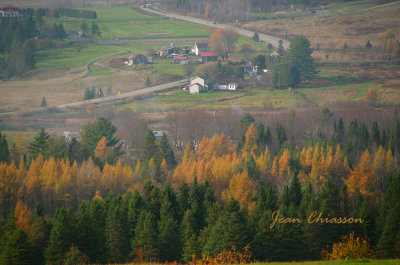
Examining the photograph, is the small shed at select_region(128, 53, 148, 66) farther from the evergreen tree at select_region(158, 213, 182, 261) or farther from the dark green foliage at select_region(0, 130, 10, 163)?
the evergreen tree at select_region(158, 213, 182, 261)

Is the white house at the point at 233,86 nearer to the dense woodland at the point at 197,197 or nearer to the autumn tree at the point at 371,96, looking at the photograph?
the autumn tree at the point at 371,96

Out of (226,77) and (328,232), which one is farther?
(226,77)

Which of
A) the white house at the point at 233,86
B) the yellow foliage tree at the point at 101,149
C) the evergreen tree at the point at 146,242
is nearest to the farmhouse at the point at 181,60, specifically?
the white house at the point at 233,86

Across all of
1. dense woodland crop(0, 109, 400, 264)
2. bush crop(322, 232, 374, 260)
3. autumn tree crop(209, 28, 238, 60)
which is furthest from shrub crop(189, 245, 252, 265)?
autumn tree crop(209, 28, 238, 60)

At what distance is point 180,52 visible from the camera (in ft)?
320

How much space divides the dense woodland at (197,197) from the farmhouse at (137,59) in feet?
111

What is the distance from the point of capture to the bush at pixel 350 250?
2610 cm

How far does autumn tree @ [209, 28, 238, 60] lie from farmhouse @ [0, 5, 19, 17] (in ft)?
108

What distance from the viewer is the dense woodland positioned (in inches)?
1116

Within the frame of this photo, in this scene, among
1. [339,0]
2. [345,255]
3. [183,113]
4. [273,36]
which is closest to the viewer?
[345,255]

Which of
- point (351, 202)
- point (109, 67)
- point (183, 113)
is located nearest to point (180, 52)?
point (109, 67)

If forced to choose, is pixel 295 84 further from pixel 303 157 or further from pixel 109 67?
pixel 303 157

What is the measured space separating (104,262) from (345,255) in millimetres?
10639

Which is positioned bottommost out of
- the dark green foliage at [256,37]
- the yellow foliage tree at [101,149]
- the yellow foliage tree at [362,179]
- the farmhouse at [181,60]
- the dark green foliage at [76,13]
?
the yellow foliage tree at [101,149]
